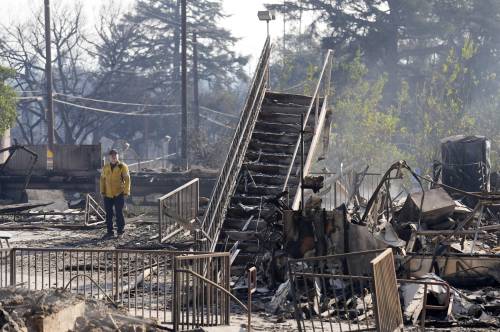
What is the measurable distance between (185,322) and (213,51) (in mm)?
65347

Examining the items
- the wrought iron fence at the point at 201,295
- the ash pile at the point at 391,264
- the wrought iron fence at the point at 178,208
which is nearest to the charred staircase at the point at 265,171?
the ash pile at the point at 391,264

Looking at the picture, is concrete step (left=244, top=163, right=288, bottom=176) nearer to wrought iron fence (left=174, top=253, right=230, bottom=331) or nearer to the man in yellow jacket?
the man in yellow jacket

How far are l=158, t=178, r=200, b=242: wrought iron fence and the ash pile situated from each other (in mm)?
3054

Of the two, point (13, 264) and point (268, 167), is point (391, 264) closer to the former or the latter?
point (13, 264)

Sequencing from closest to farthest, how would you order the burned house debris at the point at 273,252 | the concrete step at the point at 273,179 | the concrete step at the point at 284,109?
the burned house debris at the point at 273,252, the concrete step at the point at 273,179, the concrete step at the point at 284,109

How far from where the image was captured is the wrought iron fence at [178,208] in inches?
666

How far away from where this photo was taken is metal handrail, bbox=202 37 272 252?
603 inches

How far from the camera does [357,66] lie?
50531 millimetres

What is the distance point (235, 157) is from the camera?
667 inches

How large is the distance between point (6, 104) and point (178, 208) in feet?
81.7

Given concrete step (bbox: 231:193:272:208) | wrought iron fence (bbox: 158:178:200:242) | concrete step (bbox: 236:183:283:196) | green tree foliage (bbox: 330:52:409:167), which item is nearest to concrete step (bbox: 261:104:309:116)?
wrought iron fence (bbox: 158:178:200:242)

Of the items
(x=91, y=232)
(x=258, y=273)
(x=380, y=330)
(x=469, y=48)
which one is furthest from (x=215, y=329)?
(x=469, y=48)

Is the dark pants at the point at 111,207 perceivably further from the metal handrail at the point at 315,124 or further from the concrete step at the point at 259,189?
the metal handrail at the point at 315,124

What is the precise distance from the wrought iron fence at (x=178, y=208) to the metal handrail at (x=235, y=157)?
1034 millimetres
